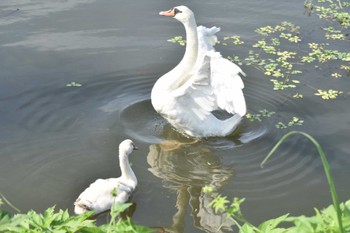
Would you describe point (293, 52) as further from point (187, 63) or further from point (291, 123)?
point (187, 63)

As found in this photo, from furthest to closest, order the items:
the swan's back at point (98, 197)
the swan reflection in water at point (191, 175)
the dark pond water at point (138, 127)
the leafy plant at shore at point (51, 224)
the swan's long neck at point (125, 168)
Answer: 1. the dark pond water at point (138, 127)
2. the swan's long neck at point (125, 168)
3. the swan reflection in water at point (191, 175)
4. the swan's back at point (98, 197)
5. the leafy plant at shore at point (51, 224)

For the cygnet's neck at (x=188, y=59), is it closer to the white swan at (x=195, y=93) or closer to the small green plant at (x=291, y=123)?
the white swan at (x=195, y=93)

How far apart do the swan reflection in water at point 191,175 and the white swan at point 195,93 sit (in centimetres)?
33

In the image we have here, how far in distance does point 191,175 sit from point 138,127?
133 cm

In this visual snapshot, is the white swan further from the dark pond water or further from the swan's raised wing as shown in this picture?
the dark pond water

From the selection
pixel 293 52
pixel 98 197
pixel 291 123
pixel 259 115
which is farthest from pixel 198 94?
pixel 293 52

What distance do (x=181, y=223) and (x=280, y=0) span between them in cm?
740

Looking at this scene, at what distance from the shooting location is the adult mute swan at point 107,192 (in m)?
6.12

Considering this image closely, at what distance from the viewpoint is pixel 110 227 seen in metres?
3.29

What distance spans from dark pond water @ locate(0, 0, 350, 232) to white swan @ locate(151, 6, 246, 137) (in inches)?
10.4

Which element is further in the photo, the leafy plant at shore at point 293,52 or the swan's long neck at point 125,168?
the leafy plant at shore at point 293,52

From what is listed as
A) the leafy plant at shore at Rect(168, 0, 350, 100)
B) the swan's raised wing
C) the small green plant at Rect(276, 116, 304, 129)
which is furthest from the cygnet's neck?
the leafy plant at shore at Rect(168, 0, 350, 100)

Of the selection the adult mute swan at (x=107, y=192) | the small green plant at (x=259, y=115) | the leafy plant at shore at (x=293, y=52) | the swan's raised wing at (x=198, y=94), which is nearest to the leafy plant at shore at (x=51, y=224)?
the adult mute swan at (x=107, y=192)

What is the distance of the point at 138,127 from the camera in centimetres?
816
